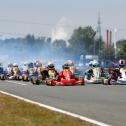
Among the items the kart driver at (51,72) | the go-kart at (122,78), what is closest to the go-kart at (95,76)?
the go-kart at (122,78)

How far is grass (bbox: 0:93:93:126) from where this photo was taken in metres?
12.3

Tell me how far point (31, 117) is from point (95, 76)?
2087cm

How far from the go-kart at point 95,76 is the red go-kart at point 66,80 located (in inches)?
84.0

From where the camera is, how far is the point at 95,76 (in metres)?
34.1

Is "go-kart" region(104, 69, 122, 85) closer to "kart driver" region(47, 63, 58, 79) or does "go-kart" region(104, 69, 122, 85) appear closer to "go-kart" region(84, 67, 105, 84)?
"go-kart" region(84, 67, 105, 84)

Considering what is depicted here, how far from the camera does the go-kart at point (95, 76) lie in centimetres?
3369

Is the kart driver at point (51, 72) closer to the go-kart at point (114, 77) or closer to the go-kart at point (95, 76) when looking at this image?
the go-kart at point (95, 76)

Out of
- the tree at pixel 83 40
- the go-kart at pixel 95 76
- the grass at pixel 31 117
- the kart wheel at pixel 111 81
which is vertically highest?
the tree at pixel 83 40

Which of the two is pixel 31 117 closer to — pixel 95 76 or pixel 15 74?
pixel 95 76

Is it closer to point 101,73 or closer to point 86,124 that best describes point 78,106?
point 86,124

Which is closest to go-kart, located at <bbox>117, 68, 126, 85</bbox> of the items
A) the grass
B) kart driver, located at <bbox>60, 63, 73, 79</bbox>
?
kart driver, located at <bbox>60, 63, 73, 79</bbox>

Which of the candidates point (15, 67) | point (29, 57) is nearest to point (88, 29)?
point (29, 57)

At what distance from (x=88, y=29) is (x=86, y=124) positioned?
114 meters

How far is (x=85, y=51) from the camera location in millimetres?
120875
